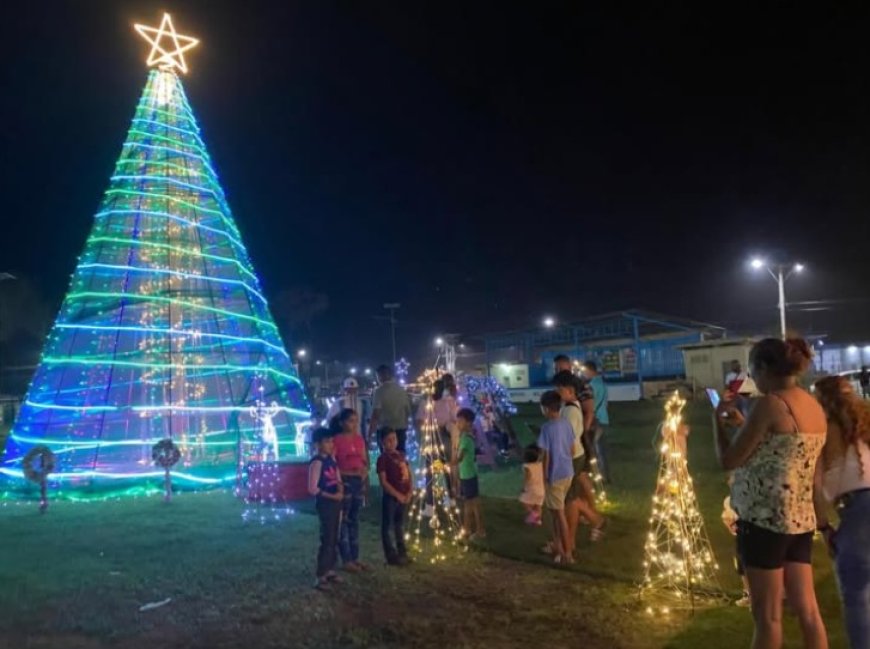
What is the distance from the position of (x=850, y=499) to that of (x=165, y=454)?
1064 cm

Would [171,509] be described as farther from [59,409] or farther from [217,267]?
[217,267]

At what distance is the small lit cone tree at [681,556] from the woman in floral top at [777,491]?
222cm

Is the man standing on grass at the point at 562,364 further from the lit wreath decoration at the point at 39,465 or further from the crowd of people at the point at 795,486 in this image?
the lit wreath decoration at the point at 39,465

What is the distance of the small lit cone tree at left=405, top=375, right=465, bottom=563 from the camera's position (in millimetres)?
8531

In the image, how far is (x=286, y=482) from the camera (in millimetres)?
11828

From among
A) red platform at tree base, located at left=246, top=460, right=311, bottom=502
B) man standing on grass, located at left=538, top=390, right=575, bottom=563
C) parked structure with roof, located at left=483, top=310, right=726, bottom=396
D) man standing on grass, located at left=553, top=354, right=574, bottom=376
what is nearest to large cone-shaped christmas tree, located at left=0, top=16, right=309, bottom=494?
red platform at tree base, located at left=246, top=460, right=311, bottom=502

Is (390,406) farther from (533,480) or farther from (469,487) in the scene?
(533,480)

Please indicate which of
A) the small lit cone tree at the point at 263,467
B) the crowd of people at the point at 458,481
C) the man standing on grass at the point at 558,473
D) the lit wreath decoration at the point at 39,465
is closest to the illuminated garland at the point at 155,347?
the small lit cone tree at the point at 263,467

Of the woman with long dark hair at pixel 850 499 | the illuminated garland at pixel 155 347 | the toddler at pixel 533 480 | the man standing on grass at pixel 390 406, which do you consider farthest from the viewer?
the illuminated garland at pixel 155 347

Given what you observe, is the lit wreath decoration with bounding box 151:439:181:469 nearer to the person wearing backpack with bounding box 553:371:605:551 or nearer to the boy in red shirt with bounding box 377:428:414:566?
the boy in red shirt with bounding box 377:428:414:566

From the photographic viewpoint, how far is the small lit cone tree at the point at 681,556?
6082 mm

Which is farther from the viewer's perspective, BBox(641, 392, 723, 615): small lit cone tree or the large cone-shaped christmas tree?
the large cone-shaped christmas tree

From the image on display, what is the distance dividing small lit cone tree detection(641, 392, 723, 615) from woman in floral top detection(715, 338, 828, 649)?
222cm

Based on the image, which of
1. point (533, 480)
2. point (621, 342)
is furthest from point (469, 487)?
point (621, 342)
